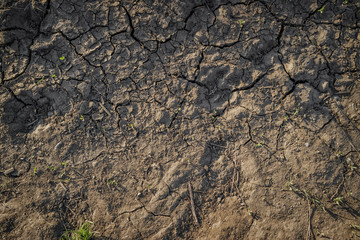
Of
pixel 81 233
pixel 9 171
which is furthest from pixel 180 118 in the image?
pixel 9 171

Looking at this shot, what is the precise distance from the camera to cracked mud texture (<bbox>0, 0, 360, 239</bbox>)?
6.51ft

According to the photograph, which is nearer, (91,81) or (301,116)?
(301,116)

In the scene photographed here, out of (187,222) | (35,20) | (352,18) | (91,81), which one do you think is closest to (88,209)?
(187,222)

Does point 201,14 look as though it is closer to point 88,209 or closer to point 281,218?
point 281,218

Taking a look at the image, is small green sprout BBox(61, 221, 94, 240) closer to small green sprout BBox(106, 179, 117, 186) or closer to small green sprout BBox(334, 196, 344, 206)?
small green sprout BBox(106, 179, 117, 186)

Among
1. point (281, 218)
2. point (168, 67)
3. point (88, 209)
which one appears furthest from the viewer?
point (168, 67)

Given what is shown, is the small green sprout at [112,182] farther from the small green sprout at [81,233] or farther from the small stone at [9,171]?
the small stone at [9,171]

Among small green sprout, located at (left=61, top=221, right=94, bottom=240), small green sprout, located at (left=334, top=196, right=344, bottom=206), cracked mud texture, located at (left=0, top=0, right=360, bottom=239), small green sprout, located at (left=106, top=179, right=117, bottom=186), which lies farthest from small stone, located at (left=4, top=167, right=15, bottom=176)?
small green sprout, located at (left=334, top=196, right=344, bottom=206)

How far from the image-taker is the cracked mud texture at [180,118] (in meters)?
1.99

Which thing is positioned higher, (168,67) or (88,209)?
(168,67)

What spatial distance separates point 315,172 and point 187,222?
1.37 m

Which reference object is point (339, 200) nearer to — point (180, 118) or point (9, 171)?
point (180, 118)

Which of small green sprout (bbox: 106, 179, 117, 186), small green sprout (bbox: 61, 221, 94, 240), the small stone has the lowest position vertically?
small green sprout (bbox: 61, 221, 94, 240)

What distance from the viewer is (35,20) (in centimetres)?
230
